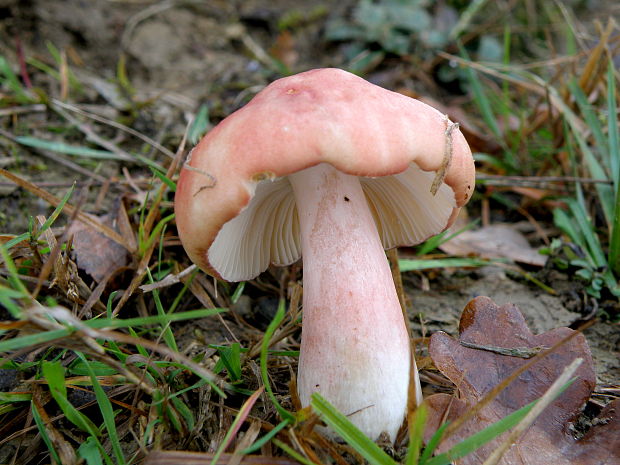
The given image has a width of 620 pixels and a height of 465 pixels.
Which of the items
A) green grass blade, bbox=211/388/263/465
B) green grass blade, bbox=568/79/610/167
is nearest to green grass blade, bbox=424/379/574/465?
green grass blade, bbox=211/388/263/465

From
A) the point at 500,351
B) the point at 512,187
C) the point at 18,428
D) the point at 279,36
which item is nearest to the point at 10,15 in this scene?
the point at 279,36

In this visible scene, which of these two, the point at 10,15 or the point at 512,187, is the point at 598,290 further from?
the point at 10,15

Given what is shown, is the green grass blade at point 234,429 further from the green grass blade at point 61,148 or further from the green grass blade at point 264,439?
the green grass blade at point 61,148

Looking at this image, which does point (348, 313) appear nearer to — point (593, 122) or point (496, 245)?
point (496, 245)

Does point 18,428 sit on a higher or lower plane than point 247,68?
lower

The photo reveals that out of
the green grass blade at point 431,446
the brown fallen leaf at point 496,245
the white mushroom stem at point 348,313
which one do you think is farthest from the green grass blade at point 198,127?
the green grass blade at point 431,446

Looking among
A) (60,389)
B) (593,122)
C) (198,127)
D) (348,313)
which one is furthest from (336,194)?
(593,122)
